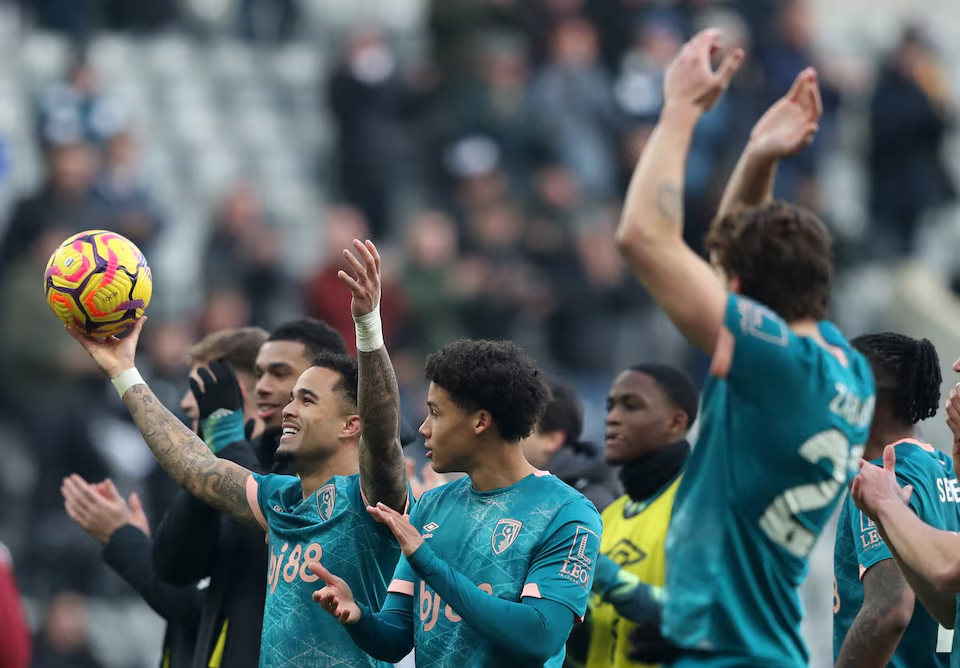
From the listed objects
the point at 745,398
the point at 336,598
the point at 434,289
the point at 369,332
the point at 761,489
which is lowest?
the point at 434,289

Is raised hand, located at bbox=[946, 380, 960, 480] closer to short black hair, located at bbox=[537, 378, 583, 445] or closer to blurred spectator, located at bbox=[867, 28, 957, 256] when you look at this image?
short black hair, located at bbox=[537, 378, 583, 445]

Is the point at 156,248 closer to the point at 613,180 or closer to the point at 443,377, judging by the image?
the point at 613,180

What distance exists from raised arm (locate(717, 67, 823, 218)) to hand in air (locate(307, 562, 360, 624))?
191cm

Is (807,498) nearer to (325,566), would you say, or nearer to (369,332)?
(369,332)

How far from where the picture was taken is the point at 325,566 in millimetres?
6258

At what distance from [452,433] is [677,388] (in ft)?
5.93

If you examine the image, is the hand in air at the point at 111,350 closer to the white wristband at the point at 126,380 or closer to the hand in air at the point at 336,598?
the white wristband at the point at 126,380

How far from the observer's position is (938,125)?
17859mm

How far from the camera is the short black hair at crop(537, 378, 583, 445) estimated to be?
8250 mm

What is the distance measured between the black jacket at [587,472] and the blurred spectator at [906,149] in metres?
10.9

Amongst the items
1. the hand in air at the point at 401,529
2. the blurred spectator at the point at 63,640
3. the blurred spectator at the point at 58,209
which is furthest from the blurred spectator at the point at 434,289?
the hand in air at the point at 401,529

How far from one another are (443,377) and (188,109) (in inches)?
520

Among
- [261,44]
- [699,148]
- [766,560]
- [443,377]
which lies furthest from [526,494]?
[261,44]

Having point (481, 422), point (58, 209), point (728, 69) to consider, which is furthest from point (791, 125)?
point (58, 209)
